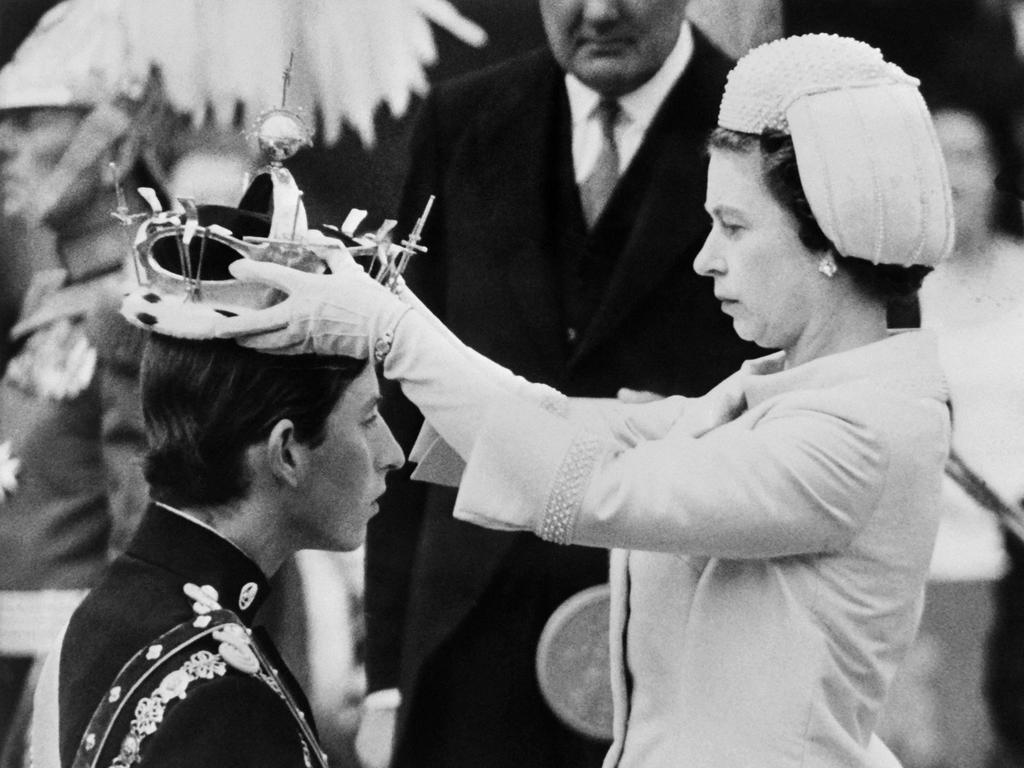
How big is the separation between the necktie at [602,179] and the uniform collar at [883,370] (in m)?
1.21

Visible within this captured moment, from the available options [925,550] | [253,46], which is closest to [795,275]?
[925,550]

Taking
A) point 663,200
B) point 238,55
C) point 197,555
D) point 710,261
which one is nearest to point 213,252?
point 197,555

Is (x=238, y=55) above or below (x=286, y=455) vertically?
below

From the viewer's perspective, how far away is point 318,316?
171 cm

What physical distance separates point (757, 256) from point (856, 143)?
164 millimetres

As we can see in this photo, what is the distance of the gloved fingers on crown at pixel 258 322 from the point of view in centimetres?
171

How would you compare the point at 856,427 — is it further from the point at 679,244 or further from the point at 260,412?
the point at 679,244

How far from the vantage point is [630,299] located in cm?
288

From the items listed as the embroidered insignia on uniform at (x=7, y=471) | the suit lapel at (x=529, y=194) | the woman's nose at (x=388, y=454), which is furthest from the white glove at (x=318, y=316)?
the embroidered insignia on uniform at (x=7, y=471)

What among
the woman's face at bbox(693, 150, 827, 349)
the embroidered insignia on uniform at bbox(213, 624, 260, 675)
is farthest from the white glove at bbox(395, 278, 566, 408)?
the embroidered insignia on uniform at bbox(213, 624, 260, 675)

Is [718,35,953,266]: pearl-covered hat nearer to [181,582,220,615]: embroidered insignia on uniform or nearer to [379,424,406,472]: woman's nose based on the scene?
[379,424,406,472]: woman's nose

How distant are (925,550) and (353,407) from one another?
2.19ft

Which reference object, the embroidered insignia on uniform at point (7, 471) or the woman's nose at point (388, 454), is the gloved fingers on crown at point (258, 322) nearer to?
the woman's nose at point (388, 454)

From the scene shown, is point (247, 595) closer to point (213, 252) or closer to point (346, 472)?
point (346, 472)
